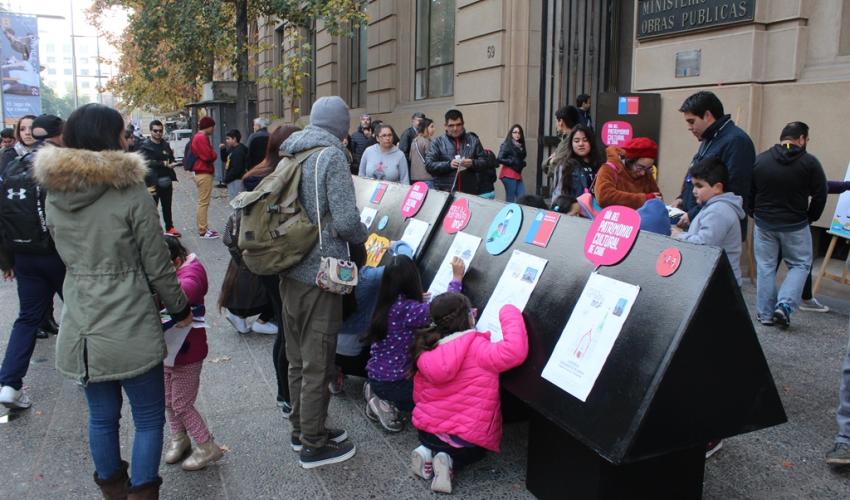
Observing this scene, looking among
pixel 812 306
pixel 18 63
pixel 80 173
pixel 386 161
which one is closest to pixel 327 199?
pixel 80 173

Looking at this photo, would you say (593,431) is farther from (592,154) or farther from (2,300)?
(2,300)

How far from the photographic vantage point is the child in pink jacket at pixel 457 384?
11.4 ft

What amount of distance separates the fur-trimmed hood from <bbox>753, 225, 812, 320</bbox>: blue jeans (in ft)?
18.2

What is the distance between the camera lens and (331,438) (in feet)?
13.4

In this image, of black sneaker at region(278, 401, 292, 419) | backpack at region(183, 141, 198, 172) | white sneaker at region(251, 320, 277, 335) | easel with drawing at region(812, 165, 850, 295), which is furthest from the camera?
backpack at region(183, 141, 198, 172)

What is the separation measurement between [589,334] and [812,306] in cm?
485

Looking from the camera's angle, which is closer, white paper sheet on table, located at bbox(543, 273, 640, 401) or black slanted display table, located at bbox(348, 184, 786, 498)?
black slanted display table, located at bbox(348, 184, 786, 498)

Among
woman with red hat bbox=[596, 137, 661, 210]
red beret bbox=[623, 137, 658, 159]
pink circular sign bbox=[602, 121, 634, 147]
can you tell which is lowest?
woman with red hat bbox=[596, 137, 661, 210]

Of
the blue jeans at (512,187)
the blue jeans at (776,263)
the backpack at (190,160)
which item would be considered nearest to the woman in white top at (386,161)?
the blue jeans at (512,187)

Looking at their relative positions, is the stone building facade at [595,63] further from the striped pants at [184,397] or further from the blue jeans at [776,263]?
the striped pants at [184,397]

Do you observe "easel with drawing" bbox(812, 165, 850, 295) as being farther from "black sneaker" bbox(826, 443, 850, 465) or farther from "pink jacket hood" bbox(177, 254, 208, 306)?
"pink jacket hood" bbox(177, 254, 208, 306)

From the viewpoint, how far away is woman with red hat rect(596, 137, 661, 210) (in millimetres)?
4914

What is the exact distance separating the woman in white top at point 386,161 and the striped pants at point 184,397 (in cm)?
554

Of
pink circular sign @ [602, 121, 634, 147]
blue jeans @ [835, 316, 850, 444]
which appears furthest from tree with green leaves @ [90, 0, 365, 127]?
blue jeans @ [835, 316, 850, 444]
